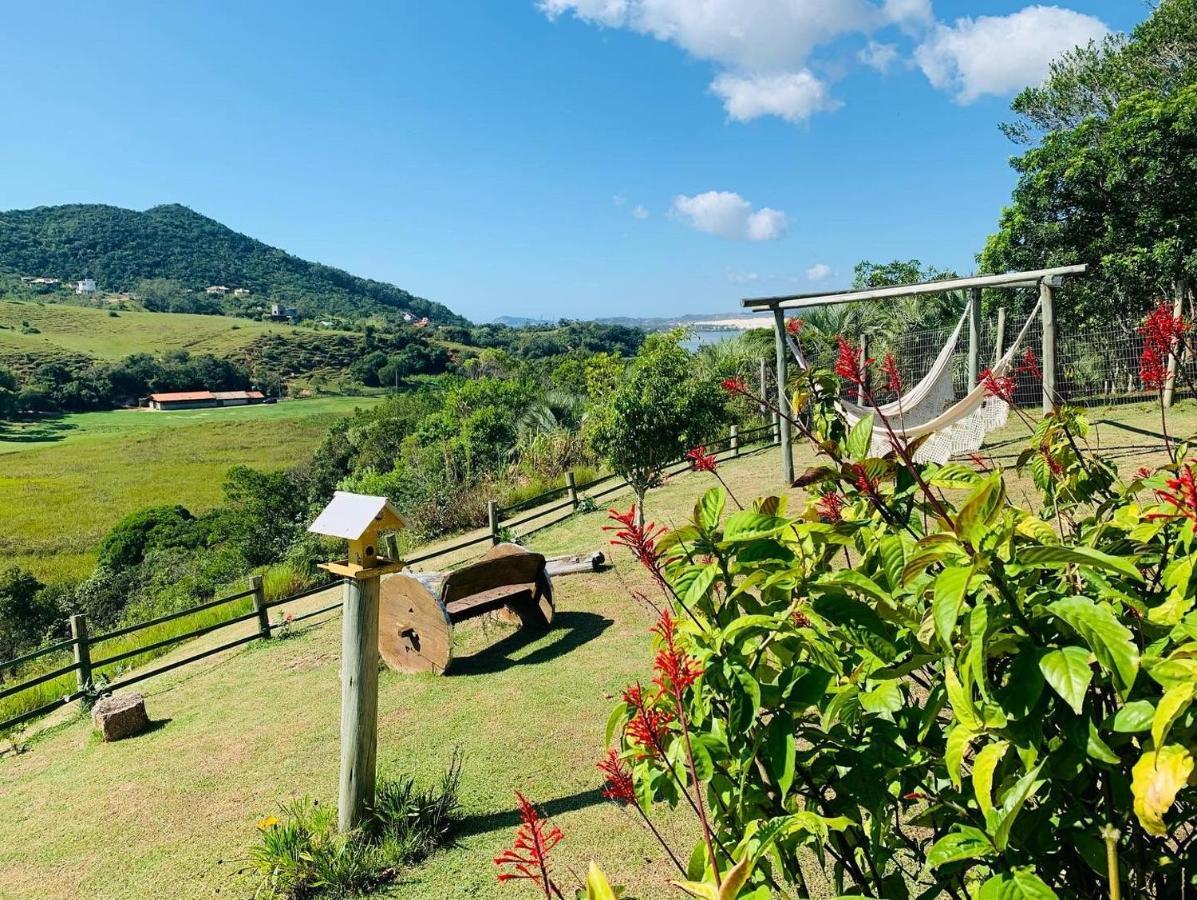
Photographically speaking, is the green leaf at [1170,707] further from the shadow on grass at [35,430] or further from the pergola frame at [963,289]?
the shadow on grass at [35,430]

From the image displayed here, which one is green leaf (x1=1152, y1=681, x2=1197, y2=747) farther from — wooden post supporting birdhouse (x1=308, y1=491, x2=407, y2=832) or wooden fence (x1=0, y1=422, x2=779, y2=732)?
wooden post supporting birdhouse (x1=308, y1=491, x2=407, y2=832)

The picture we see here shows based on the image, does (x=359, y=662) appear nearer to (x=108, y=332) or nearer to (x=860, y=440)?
(x=860, y=440)

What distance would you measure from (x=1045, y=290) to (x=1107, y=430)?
3238 mm

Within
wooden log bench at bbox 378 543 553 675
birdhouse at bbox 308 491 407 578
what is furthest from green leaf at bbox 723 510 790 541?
wooden log bench at bbox 378 543 553 675

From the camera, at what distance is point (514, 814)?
3.60 meters

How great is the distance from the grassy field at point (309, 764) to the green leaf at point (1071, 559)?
88.1 inches

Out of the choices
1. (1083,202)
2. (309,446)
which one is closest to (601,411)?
(1083,202)

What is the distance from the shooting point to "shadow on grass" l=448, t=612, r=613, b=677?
5543 mm

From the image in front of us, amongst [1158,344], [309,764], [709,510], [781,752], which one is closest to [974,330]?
[309,764]

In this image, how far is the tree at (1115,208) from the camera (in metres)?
11.3

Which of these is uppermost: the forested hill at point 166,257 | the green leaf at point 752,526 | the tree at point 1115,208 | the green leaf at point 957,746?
the forested hill at point 166,257

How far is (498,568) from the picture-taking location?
19.3ft

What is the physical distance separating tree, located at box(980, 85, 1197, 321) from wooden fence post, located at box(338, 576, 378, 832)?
39.8 feet

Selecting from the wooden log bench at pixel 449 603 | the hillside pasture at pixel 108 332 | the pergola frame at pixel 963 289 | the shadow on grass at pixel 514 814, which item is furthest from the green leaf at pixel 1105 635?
the hillside pasture at pixel 108 332
